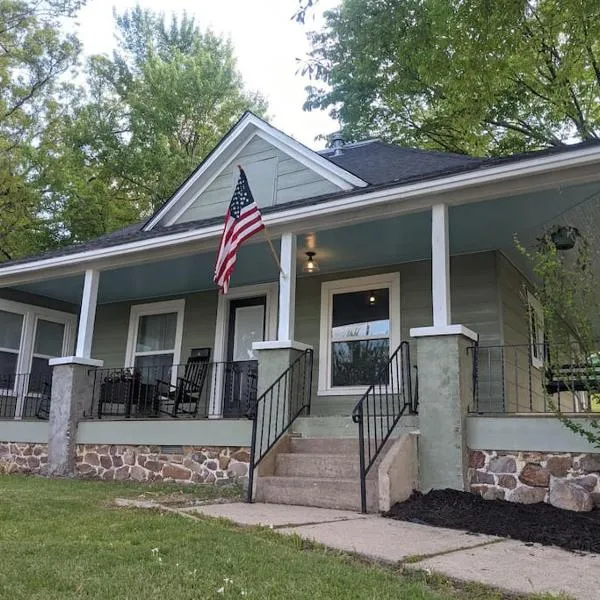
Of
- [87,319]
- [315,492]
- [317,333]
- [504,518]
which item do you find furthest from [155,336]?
[504,518]

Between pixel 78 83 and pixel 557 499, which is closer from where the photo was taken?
pixel 557 499

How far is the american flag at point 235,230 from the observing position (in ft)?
23.0

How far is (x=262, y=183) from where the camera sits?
31.7ft

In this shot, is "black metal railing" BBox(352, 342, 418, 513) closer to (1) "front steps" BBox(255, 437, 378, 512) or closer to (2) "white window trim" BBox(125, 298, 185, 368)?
(1) "front steps" BBox(255, 437, 378, 512)

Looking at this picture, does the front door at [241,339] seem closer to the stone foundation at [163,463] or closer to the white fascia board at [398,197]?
the stone foundation at [163,463]

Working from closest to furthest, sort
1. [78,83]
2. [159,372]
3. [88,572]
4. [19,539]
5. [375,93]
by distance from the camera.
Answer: [88,572] < [19,539] < [159,372] < [375,93] < [78,83]

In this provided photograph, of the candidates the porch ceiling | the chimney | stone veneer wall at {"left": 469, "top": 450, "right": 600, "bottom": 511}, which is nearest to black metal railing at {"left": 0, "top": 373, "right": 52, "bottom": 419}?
the porch ceiling

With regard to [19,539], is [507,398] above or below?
above

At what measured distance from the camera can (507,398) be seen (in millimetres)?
7879

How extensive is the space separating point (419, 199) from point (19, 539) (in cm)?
483

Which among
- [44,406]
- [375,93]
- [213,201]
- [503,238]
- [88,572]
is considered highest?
[375,93]

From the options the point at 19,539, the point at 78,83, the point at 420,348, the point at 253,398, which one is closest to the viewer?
the point at 19,539

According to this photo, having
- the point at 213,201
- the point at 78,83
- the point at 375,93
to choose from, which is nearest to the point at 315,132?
Result: the point at 375,93

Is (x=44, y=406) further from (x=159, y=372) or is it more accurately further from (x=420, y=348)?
(x=420, y=348)
